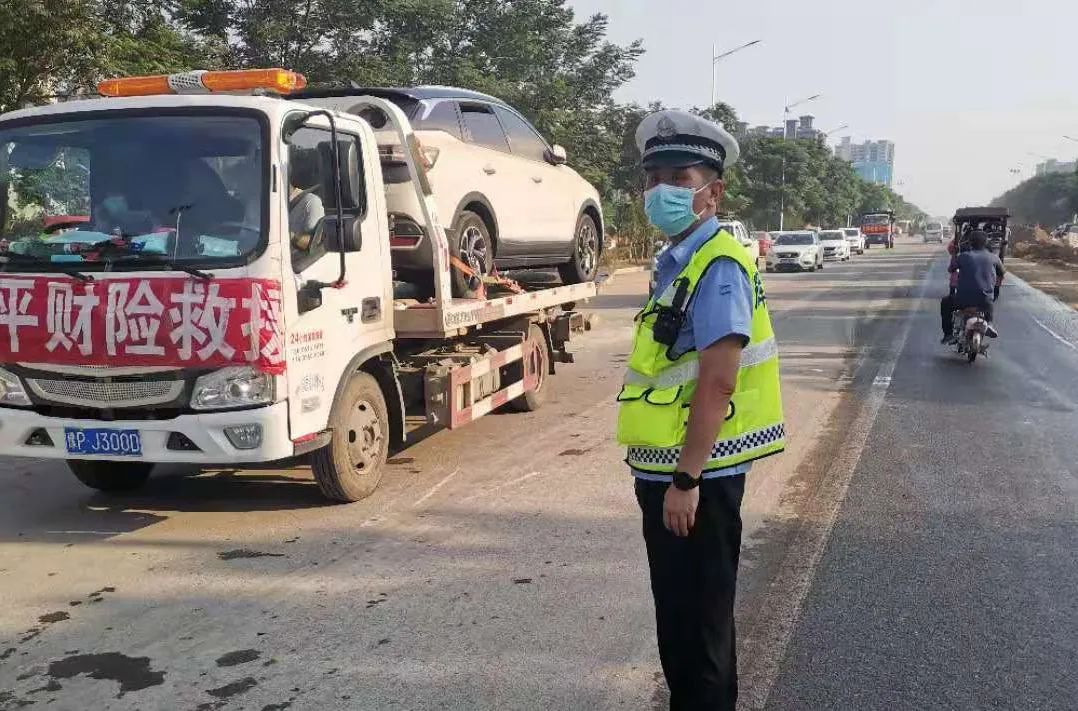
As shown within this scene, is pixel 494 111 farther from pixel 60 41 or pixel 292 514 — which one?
pixel 60 41

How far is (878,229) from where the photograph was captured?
67.1m

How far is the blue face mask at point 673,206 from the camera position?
263 centimetres

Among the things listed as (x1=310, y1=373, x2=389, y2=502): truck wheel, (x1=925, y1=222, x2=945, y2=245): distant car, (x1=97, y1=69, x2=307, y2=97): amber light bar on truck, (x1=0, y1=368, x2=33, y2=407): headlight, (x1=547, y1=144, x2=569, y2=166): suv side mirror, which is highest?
(x1=925, y1=222, x2=945, y2=245): distant car

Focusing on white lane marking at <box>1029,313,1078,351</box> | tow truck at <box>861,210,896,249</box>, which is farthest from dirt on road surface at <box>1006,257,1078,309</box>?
tow truck at <box>861,210,896,249</box>

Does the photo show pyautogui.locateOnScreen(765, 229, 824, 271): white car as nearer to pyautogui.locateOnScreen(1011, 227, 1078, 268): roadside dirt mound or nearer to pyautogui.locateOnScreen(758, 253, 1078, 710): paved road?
pyautogui.locateOnScreen(1011, 227, 1078, 268): roadside dirt mound

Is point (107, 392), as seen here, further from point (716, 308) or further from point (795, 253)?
point (795, 253)

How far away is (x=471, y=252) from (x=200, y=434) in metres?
2.89

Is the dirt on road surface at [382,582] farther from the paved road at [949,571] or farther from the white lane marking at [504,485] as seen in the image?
the paved road at [949,571]

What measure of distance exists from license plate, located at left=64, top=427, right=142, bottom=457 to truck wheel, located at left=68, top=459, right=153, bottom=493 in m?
1.01

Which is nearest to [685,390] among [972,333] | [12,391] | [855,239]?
[12,391]

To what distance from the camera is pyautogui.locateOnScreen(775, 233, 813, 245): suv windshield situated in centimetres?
3588

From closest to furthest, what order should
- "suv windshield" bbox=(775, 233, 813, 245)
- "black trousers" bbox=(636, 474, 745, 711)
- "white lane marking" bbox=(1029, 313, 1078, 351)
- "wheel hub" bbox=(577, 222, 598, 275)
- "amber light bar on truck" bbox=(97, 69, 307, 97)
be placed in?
"black trousers" bbox=(636, 474, 745, 711), "amber light bar on truck" bbox=(97, 69, 307, 97), "wheel hub" bbox=(577, 222, 598, 275), "white lane marking" bbox=(1029, 313, 1078, 351), "suv windshield" bbox=(775, 233, 813, 245)

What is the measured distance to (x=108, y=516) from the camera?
570 cm

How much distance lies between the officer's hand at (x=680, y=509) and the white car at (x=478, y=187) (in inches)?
163
